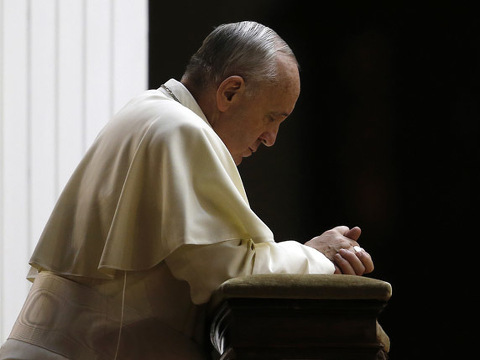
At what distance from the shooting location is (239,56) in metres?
2.96

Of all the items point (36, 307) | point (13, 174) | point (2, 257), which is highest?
point (36, 307)

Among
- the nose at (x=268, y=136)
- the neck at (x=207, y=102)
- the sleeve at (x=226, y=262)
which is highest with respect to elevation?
the neck at (x=207, y=102)

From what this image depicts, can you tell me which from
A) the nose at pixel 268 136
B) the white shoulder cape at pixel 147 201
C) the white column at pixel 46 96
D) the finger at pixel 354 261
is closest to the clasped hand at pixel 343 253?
the finger at pixel 354 261

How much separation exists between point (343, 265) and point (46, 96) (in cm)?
256

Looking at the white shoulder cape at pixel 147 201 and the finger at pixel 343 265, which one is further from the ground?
the white shoulder cape at pixel 147 201

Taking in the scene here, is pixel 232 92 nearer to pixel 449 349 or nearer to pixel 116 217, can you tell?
pixel 116 217

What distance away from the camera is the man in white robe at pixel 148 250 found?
2363 millimetres

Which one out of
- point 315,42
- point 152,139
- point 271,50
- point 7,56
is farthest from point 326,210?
point 152,139

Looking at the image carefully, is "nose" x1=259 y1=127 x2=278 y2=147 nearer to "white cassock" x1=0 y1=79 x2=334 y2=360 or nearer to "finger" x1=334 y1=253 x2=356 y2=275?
"white cassock" x1=0 y1=79 x2=334 y2=360

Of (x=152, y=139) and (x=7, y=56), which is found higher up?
(x=152, y=139)

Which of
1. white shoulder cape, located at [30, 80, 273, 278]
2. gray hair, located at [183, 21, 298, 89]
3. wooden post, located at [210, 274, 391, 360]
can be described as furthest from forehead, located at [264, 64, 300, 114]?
wooden post, located at [210, 274, 391, 360]

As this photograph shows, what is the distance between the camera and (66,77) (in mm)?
4766

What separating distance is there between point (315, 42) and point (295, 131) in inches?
20.5

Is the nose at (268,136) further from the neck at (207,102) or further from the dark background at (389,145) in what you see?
the dark background at (389,145)
